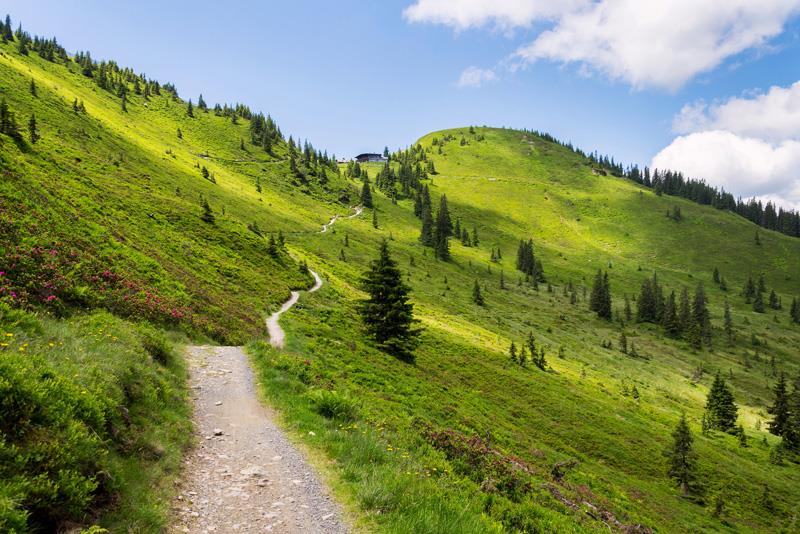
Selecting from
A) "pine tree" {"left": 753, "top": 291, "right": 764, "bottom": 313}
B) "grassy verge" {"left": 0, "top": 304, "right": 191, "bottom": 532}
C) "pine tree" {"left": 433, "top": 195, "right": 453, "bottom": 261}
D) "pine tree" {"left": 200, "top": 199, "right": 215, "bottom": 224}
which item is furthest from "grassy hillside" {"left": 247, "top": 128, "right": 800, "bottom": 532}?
"pine tree" {"left": 753, "top": 291, "right": 764, "bottom": 313}

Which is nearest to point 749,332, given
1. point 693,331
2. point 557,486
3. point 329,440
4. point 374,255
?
point 693,331

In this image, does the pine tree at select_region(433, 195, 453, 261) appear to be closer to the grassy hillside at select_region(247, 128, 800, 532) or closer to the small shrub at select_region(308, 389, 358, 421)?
the grassy hillside at select_region(247, 128, 800, 532)

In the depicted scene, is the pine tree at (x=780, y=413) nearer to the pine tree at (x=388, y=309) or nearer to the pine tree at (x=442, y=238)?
the pine tree at (x=388, y=309)

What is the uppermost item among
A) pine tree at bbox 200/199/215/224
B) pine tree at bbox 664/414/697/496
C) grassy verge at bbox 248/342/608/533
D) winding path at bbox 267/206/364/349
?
pine tree at bbox 200/199/215/224

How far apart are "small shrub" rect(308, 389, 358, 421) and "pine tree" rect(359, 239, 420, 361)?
68.3ft

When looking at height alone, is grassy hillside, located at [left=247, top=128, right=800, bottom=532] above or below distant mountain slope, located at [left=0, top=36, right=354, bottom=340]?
below

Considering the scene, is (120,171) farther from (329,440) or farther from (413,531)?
(413,531)

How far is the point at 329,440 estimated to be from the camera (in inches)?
414

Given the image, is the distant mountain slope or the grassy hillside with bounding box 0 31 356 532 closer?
the grassy hillside with bounding box 0 31 356 532

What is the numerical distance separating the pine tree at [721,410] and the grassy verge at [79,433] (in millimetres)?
66155

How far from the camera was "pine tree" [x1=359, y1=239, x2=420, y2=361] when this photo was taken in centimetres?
3484

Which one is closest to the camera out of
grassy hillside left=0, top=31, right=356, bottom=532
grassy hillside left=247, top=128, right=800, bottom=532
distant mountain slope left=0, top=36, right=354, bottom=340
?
grassy hillside left=0, top=31, right=356, bottom=532

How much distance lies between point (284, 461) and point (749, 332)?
16996 cm

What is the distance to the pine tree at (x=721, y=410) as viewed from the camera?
53.3 metres
